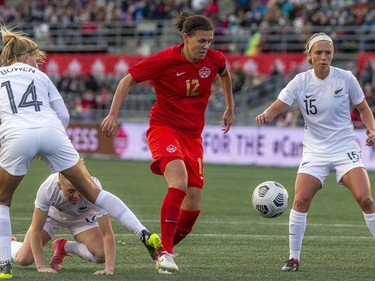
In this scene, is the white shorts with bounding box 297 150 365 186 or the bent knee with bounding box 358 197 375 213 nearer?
the bent knee with bounding box 358 197 375 213

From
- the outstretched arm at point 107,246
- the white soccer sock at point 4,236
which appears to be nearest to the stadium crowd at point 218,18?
the outstretched arm at point 107,246

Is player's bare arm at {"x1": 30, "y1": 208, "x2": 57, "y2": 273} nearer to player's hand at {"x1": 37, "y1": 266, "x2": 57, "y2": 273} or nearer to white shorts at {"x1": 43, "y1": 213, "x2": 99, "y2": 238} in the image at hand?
player's hand at {"x1": 37, "y1": 266, "x2": 57, "y2": 273}

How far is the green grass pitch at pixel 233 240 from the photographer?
8555 millimetres

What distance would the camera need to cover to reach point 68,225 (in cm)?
930

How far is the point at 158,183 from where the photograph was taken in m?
20.9

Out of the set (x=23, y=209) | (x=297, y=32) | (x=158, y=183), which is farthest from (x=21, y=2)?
(x=23, y=209)

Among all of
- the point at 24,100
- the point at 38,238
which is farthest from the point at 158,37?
the point at 24,100

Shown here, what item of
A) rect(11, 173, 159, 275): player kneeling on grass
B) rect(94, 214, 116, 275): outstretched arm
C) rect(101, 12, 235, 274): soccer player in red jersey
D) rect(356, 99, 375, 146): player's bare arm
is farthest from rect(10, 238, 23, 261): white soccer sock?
rect(356, 99, 375, 146): player's bare arm

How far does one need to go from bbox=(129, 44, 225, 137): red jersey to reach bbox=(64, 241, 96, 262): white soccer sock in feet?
4.60

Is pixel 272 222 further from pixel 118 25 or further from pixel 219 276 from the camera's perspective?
pixel 118 25

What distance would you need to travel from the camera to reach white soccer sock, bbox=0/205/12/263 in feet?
26.0

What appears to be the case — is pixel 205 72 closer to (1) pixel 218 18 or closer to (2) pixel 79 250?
(2) pixel 79 250

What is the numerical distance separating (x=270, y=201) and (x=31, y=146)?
2801mm

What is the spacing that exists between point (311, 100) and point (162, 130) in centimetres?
147
